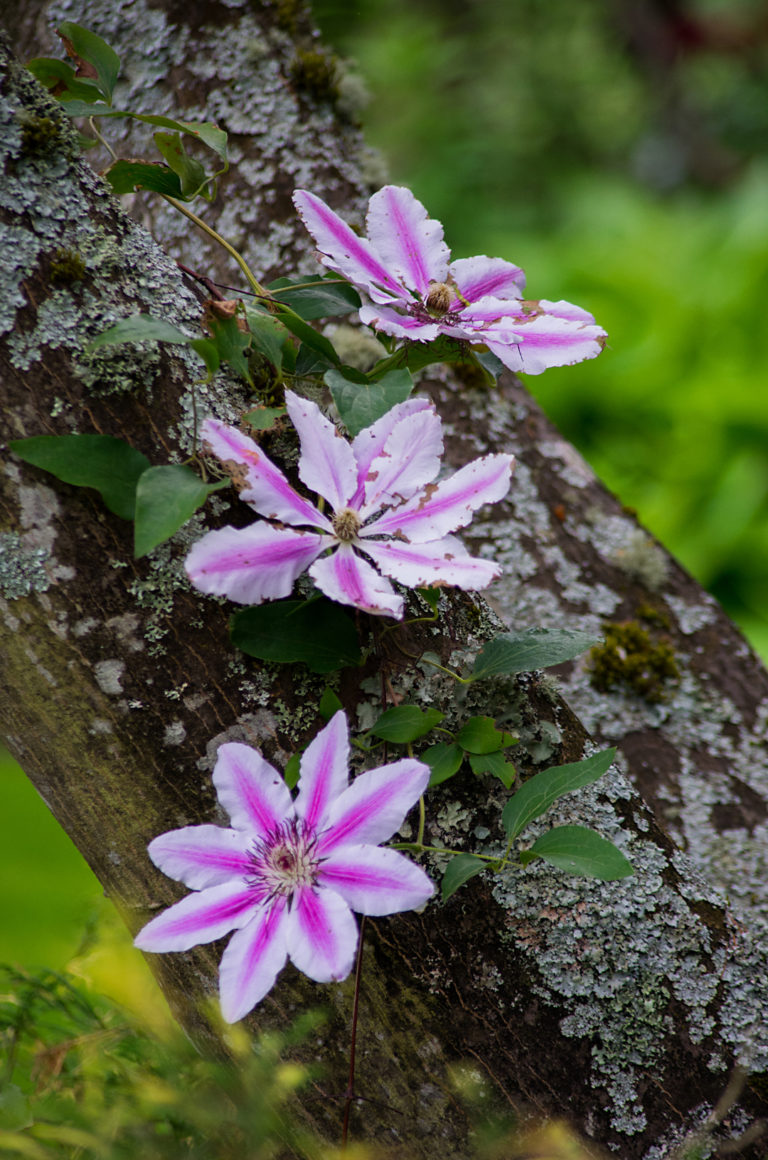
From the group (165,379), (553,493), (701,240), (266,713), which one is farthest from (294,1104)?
(701,240)

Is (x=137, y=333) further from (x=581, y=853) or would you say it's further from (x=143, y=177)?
(x=581, y=853)

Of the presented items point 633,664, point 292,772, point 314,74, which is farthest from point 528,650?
point 314,74

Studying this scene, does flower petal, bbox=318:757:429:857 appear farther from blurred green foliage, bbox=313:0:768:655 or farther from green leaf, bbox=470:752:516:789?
blurred green foliage, bbox=313:0:768:655

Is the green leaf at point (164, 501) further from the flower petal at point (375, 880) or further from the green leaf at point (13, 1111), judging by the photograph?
the green leaf at point (13, 1111)

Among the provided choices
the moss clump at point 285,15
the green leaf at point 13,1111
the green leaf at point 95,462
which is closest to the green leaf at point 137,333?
the green leaf at point 95,462

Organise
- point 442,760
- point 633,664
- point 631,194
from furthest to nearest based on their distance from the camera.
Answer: point 631,194 → point 633,664 → point 442,760

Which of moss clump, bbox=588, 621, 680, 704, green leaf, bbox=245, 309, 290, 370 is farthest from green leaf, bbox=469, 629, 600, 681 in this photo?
moss clump, bbox=588, 621, 680, 704
